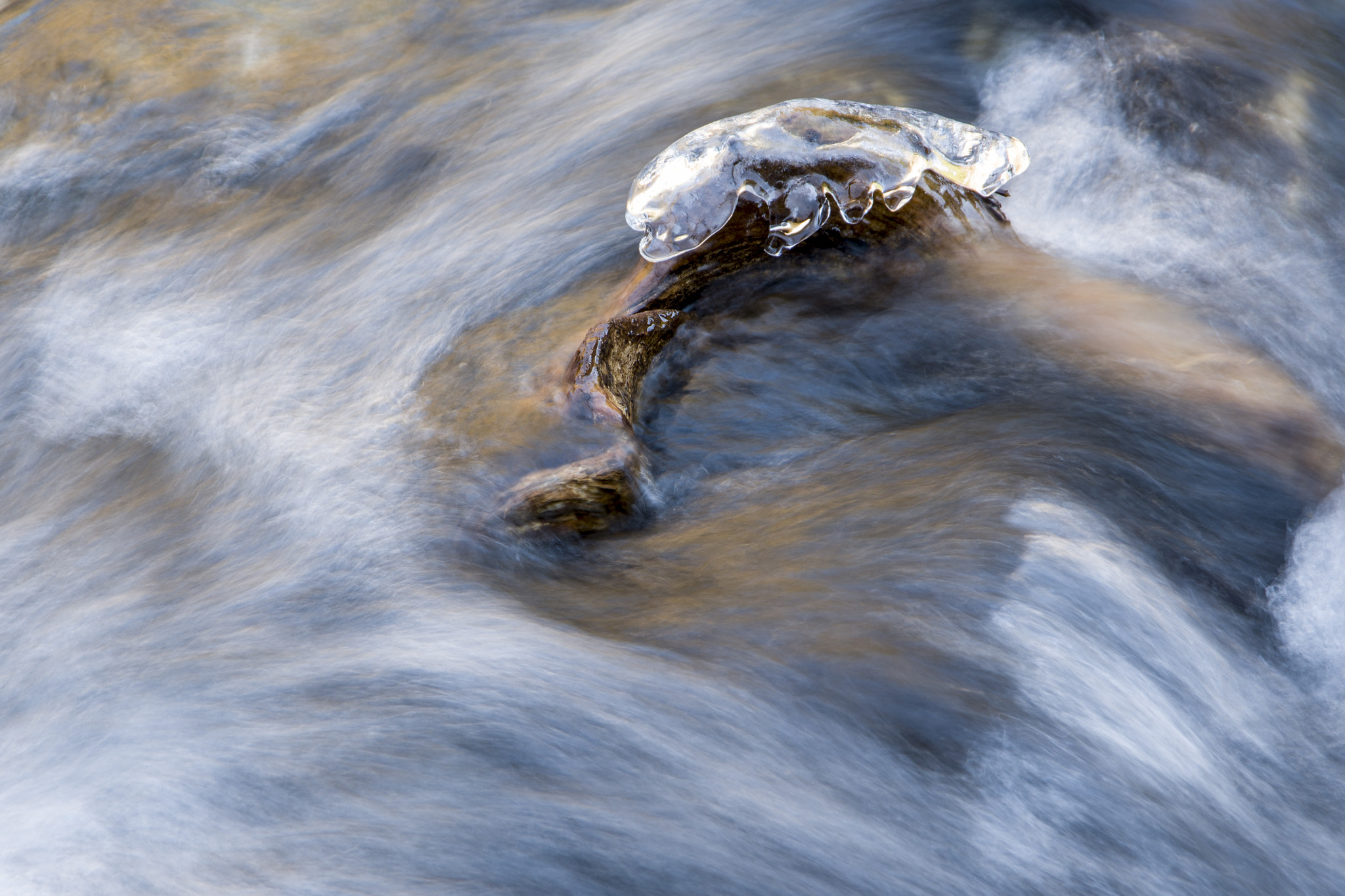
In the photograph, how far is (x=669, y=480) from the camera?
2.73 metres

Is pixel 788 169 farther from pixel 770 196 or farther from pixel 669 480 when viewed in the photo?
pixel 669 480

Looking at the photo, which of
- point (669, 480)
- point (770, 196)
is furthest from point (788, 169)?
point (669, 480)

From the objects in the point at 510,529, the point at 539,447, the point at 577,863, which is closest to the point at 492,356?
the point at 539,447

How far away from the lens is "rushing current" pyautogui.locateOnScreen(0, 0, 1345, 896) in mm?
1933

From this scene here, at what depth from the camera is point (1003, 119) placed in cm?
369

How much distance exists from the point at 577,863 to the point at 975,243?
2.16 metres

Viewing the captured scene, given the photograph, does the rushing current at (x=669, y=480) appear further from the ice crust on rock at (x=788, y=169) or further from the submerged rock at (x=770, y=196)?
the ice crust on rock at (x=788, y=169)

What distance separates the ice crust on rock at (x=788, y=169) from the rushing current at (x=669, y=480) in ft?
0.71

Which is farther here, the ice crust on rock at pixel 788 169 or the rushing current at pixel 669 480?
the ice crust on rock at pixel 788 169

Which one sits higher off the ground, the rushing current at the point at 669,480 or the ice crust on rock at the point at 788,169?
the ice crust on rock at the point at 788,169

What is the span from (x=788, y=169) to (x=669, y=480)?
931 mm

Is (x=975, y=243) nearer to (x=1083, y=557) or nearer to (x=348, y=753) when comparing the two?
(x=1083, y=557)

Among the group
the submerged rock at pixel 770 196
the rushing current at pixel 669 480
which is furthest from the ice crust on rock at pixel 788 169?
the rushing current at pixel 669 480

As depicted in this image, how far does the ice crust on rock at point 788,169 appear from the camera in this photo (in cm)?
292
